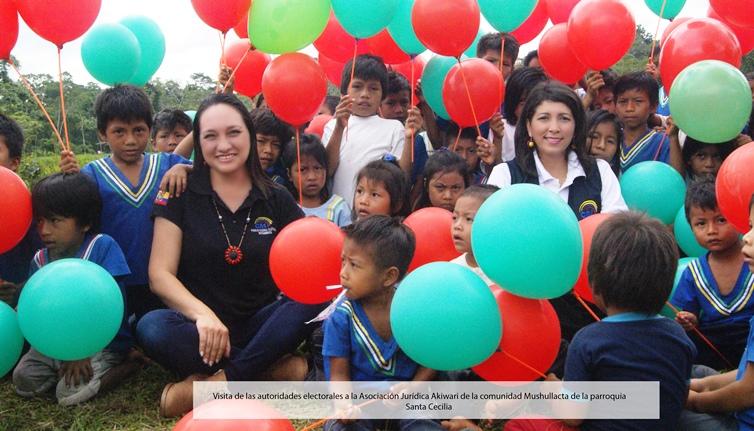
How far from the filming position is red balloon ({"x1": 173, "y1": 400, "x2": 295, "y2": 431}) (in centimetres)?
184

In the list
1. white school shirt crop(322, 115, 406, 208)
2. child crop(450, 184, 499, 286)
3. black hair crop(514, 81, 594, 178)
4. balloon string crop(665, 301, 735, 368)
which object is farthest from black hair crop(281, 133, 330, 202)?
balloon string crop(665, 301, 735, 368)

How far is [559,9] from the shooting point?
475 centimetres

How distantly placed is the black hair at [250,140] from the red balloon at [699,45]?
229cm

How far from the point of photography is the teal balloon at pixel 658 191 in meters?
3.47

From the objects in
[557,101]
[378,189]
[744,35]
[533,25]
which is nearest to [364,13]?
[378,189]

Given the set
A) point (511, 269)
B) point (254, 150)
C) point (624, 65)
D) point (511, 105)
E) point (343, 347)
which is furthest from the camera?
point (624, 65)

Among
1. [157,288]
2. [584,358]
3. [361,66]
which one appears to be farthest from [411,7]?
[584,358]

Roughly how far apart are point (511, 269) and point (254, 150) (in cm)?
156

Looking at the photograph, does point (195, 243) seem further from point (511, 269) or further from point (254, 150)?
point (511, 269)

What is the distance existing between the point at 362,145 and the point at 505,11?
1242 millimetres

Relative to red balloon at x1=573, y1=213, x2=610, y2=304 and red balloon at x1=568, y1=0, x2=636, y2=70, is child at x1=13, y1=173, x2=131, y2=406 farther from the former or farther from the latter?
red balloon at x1=568, y1=0, x2=636, y2=70

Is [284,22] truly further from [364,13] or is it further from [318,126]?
[318,126]

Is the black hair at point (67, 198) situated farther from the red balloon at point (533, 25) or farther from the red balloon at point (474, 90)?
the red balloon at point (533, 25)

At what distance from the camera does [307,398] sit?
2918mm
